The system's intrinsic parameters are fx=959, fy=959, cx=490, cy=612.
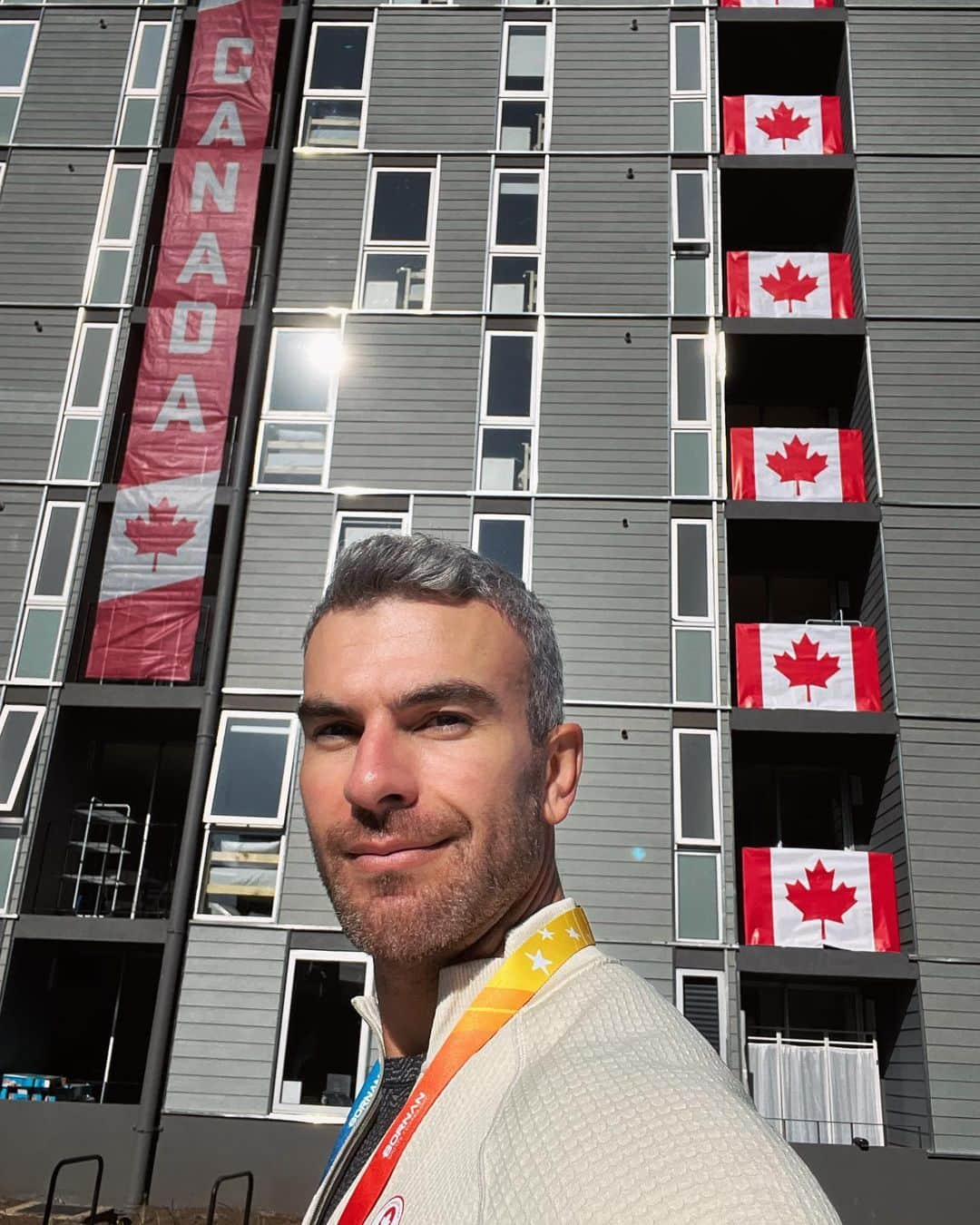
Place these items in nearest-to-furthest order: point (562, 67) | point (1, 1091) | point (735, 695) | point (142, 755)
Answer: point (1, 1091) < point (735, 695) < point (142, 755) < point (562, 67)

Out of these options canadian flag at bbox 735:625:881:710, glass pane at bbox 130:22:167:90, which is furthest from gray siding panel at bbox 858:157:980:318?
glass pane at bbox 130:22:167:90

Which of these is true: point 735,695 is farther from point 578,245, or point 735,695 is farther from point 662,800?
point 578,245

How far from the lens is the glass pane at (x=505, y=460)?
1409 centimetres

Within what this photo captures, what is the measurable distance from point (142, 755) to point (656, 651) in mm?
7887

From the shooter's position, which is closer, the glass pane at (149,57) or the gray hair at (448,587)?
the gray hair at (448,587)

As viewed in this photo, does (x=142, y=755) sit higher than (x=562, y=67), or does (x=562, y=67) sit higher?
(x=562, y=67)

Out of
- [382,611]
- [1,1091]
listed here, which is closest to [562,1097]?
[382,611]

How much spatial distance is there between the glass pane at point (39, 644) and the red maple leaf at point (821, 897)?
33.5 feet

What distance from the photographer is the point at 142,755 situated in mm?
14586

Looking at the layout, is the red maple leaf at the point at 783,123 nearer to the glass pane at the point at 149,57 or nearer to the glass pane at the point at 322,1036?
the glass pane at the point at 149,57

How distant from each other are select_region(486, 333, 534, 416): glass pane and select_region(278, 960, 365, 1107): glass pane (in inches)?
318

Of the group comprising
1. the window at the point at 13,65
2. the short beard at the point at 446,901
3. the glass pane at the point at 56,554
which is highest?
the window at the point at 13,65

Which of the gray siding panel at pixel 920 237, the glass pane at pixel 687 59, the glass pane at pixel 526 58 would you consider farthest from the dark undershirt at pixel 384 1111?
the glass pane at pixel 687 59

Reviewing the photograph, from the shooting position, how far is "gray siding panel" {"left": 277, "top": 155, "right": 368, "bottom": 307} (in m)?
15.1
